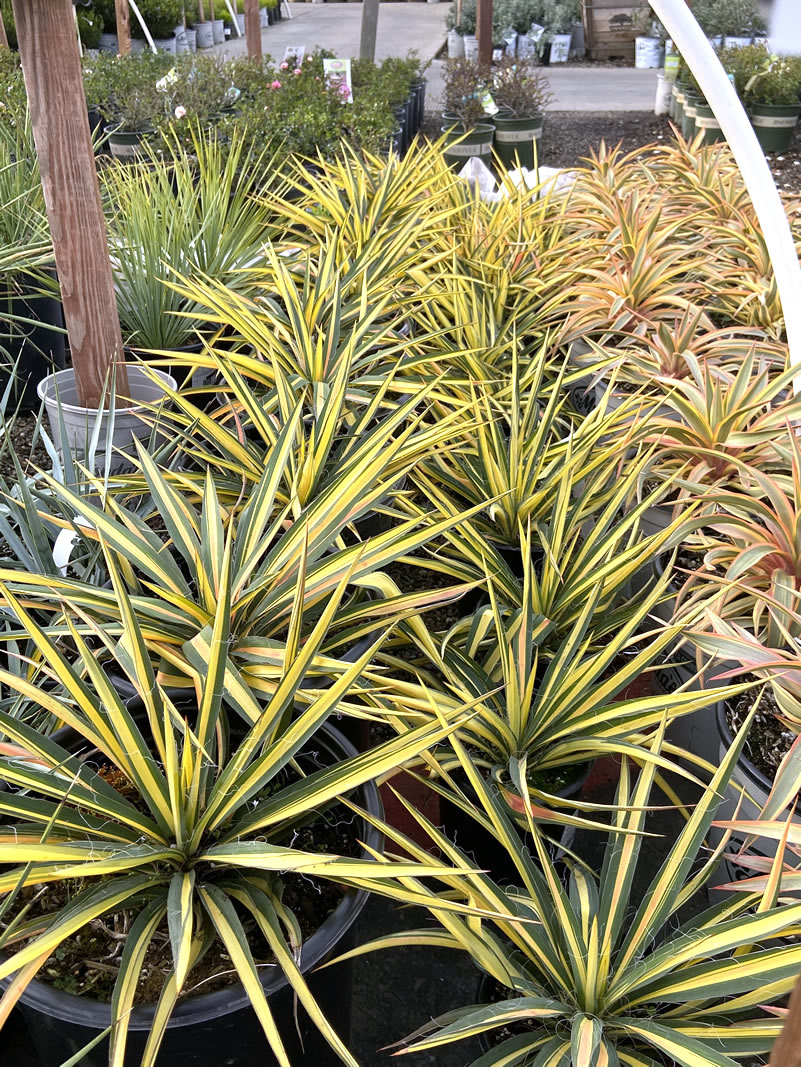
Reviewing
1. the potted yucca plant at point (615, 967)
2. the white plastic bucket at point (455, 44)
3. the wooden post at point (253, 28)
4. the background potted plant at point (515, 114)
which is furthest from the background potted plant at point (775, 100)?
the potted yucca plant at point (615, 967)

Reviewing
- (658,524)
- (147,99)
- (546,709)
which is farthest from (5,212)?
(147,99)

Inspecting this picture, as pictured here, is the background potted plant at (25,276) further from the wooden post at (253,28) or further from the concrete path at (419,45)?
the concrete path at (419,45)

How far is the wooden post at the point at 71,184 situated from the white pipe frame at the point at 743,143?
0.82m

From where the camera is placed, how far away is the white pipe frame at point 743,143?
1026mm

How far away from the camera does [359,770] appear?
2.40 ft

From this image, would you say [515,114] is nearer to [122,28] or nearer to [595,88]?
[122,28]

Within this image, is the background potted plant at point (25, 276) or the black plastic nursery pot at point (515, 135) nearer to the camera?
the background potted plant at point (25, 276)

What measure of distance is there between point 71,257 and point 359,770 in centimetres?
102

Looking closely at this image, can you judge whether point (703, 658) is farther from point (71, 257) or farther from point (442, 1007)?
point (71, 257)

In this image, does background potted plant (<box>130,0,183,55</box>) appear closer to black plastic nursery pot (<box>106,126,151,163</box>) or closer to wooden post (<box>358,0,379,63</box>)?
wooden post (<box>358,0,379,63</box>)

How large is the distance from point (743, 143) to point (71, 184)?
0.98 meters

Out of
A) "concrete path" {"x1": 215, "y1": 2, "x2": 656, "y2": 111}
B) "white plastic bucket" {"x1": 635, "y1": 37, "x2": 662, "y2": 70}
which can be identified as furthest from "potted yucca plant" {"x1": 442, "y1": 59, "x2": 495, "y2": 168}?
"white plastic bucket" {"x1": 635, "y1": 37, "x2": 662, "y2": 70}

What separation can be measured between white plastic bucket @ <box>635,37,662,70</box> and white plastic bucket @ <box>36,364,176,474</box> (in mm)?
8688

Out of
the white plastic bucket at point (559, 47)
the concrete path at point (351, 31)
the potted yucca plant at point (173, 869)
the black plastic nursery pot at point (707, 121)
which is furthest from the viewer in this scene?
the concrete path at point (351, 31)
